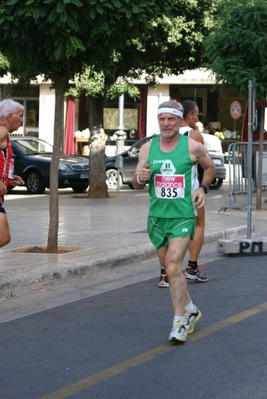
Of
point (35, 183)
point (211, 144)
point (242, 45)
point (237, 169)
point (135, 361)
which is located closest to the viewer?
point (135, 361)

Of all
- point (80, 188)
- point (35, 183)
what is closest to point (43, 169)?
point (35, 183)

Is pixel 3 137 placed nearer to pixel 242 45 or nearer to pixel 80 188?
pixel 242 45

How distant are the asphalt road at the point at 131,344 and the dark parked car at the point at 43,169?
16702mm

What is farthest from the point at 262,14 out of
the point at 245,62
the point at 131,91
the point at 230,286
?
the point at 230,286

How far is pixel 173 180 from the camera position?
26.2 ft

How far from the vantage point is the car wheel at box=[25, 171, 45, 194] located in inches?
1117

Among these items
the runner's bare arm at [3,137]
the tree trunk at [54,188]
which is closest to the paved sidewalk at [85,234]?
the tree trunk at [54,188]

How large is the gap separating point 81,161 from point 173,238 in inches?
813

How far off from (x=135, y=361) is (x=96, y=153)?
59.2 ft

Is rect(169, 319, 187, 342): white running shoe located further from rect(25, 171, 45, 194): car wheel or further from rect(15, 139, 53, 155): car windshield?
rect(15, 139, 53, 155): car windshield

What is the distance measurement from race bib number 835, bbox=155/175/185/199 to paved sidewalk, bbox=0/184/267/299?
2.79 m

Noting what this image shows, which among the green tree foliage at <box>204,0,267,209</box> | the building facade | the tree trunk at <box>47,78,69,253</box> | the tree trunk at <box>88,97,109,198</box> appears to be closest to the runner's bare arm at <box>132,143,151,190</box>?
the tree trunk at <box>47,78,69,253</box>

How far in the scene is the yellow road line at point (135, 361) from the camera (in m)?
6.35

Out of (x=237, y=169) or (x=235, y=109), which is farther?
(x=235, y=109)
